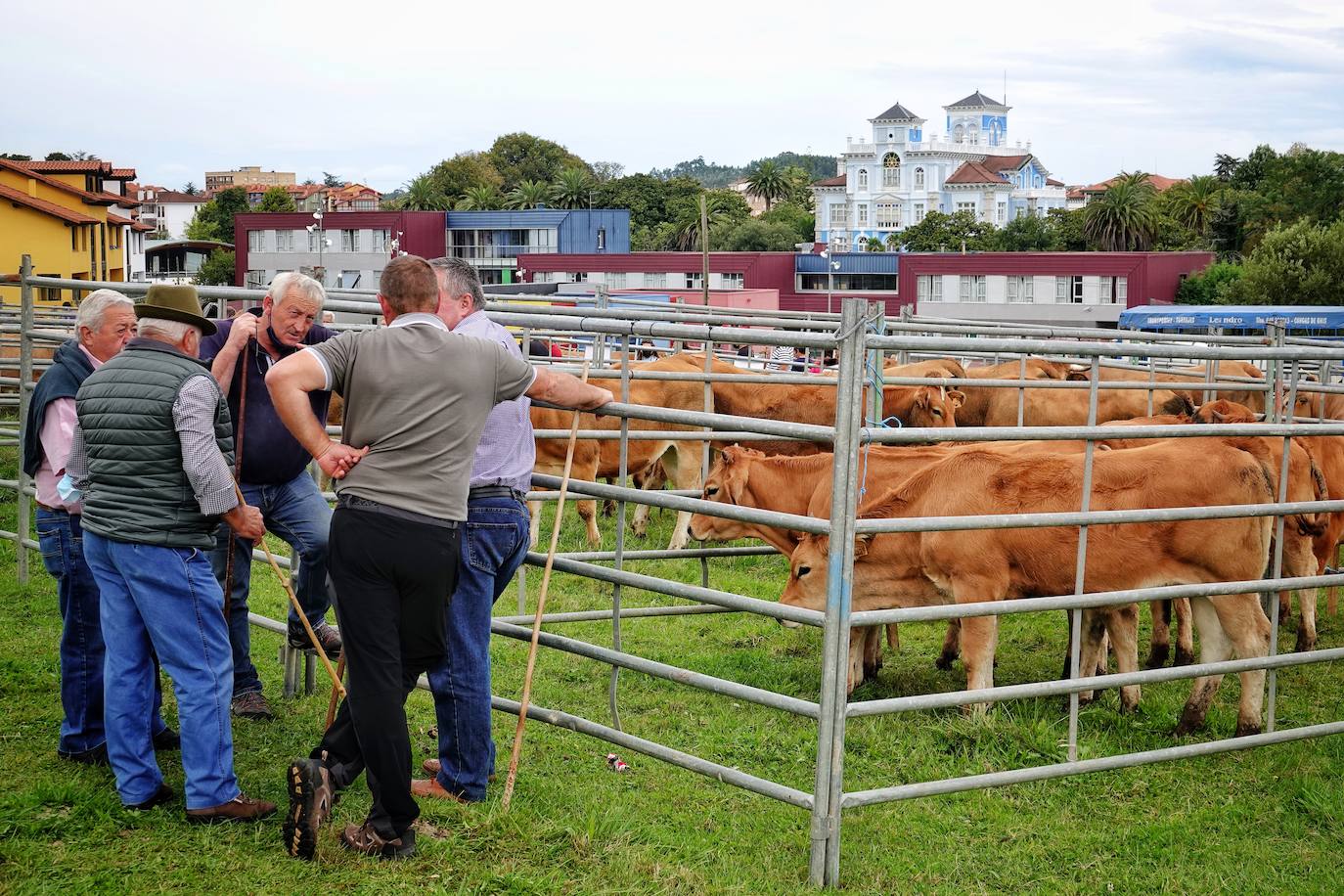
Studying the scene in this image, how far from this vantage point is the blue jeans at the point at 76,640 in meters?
5.97

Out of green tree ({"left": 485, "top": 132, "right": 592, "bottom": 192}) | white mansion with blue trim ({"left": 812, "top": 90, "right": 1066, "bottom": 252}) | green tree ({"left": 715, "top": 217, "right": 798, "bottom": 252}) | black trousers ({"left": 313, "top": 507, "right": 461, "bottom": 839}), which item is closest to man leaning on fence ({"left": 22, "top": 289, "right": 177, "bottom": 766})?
black trousers ({"left": 313, "top": 507, "right": 461, "bottom": 839})

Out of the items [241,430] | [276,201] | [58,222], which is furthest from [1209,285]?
[276,201]

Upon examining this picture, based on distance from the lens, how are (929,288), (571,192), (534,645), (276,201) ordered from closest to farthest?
(534,645) < (929,288) < (571,192) < (276,201)

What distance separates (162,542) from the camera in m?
5.21

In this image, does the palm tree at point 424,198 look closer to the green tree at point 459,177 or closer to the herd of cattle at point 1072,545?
the green tree at point 459,177

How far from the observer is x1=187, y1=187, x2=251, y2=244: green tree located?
120250 millimetres

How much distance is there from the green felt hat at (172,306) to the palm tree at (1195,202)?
286ft

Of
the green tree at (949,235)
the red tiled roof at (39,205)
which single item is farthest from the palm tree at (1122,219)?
the red tiled roof at (39,205)

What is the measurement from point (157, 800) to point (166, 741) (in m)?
0.78

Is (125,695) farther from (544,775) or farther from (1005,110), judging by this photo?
(1005,110)

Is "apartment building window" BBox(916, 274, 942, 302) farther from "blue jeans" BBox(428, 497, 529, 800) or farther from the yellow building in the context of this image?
"blue jeans" BBox(428, 497, 529, 800)

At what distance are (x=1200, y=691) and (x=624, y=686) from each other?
3.18 m

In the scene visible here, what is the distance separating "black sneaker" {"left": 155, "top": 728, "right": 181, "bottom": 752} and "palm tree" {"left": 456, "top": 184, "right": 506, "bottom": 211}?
9440 centimetres

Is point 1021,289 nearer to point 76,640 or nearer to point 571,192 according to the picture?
point 571,192
